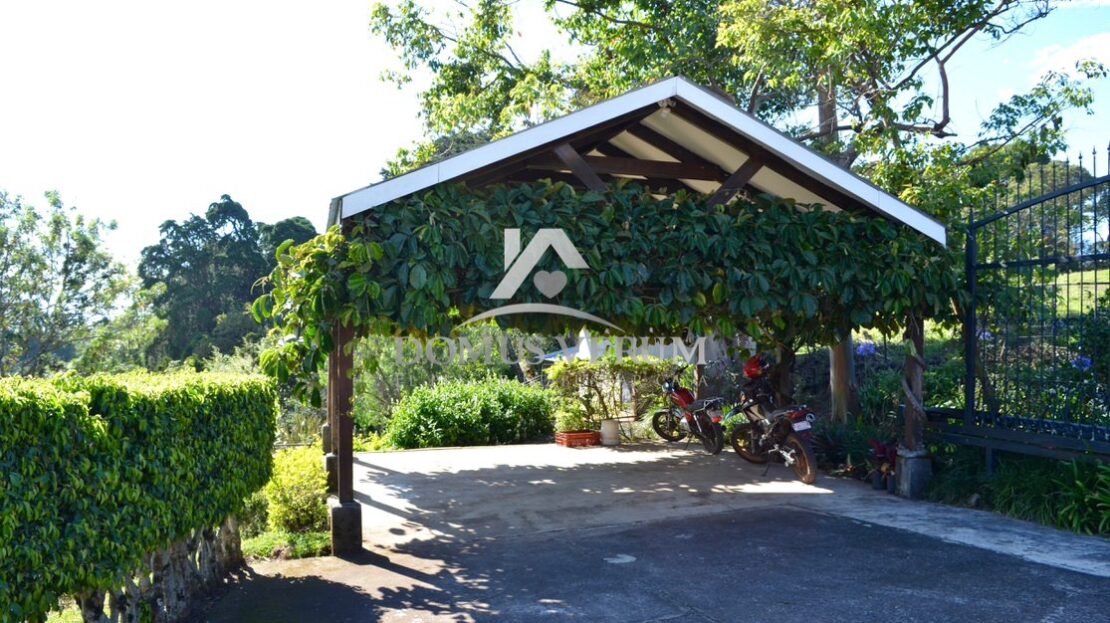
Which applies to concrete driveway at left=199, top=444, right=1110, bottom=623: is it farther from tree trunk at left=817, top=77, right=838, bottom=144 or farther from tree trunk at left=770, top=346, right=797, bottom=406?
tree trunk at left=817, top=77, right=838, bottom=144

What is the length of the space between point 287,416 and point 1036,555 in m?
14.7

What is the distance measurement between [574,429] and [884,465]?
5.22m

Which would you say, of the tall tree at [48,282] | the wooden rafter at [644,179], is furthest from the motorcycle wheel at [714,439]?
the tall tree at [48,282]

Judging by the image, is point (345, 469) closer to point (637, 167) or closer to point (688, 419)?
point (637, 167)

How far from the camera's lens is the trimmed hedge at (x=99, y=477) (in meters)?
3.68

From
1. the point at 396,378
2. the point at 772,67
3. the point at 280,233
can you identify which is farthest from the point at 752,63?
the point at 280,233

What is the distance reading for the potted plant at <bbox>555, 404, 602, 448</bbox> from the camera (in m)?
12.9

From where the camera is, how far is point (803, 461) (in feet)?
31.2

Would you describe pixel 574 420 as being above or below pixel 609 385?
below

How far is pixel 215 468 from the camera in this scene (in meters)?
5.59

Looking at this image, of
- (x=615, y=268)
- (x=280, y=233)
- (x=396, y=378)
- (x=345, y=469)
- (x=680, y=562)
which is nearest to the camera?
(x=680, y=562)

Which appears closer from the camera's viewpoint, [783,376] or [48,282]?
[783,376]

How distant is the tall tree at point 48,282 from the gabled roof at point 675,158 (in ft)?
75.5

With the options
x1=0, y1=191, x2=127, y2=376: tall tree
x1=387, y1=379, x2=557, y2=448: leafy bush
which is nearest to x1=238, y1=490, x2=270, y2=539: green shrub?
x1=387, y1=379, x2=557, y2=448: leafy bush
